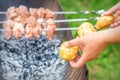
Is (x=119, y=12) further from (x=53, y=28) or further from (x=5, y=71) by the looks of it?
(x=5, y=71)

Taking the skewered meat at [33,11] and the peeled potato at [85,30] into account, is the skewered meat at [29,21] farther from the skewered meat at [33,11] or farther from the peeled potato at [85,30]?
the peeled potato at [85,30]

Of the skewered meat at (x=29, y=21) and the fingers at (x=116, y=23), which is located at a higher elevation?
the skewered meat at (x=29, y=21)

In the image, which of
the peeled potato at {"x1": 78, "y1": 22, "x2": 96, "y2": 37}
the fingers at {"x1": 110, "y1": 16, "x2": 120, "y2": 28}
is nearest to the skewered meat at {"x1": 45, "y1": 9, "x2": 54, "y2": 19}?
the peeled potato at {"x1": 78, "y1": 22, "x2": 96, "y2": 37}

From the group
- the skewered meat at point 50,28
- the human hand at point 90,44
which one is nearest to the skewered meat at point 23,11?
the skewered meat at point 50,28

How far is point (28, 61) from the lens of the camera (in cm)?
287

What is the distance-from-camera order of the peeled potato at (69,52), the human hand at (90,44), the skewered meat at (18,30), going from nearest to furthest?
the human hand at (90,44) → the peeled potato at (69,52) → the skewered meat at (18,30)

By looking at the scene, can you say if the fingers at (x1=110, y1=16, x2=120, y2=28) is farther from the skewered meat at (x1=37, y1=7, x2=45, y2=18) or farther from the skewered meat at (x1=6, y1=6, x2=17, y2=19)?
the skewered meat at (x1=6, y1=6, x2=17, y2=19)

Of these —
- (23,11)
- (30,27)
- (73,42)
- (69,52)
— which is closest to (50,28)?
(30,27)

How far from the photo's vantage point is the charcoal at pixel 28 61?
287cm

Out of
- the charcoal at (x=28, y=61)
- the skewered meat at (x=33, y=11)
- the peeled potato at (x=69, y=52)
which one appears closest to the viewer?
the peeled potato at (x=69, y=52)

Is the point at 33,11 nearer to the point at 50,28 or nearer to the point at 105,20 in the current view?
the point at 50,28

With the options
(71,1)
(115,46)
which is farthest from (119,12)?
(71,1)

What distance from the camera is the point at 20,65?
9.39 ft

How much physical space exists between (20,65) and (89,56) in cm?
88
